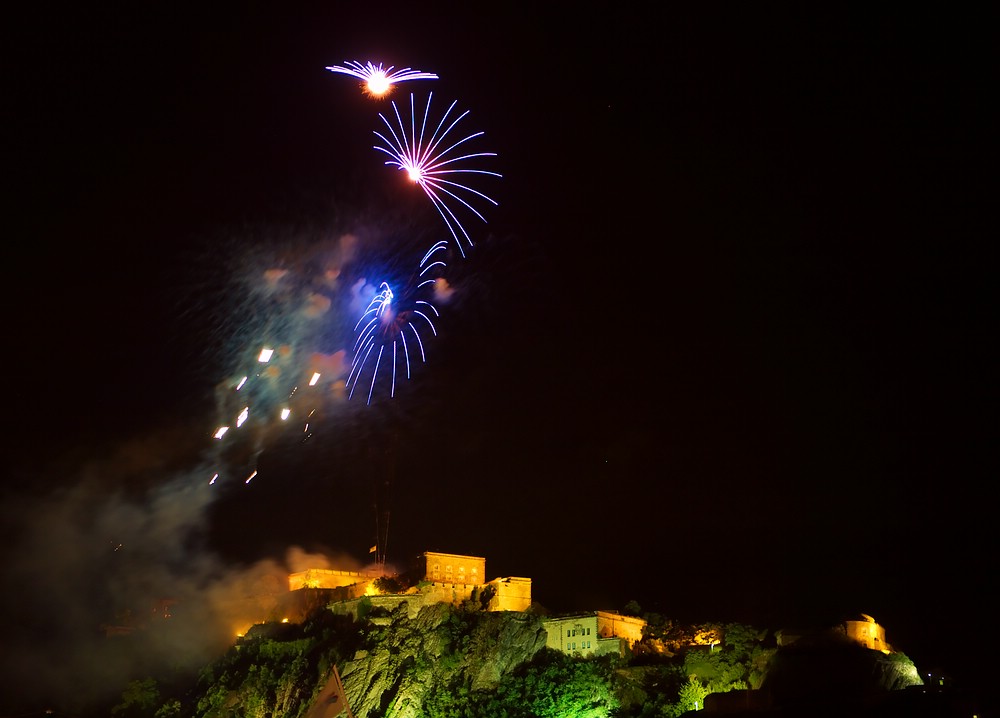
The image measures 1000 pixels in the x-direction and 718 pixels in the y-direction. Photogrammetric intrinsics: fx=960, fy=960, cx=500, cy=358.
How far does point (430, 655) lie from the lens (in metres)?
44.3

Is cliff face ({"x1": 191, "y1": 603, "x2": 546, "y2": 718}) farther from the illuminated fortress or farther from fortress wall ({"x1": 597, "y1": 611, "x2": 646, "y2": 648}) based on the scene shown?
fortress wall ({"x1": 597, "y1": 611, "x2": 646, "y2": 648})

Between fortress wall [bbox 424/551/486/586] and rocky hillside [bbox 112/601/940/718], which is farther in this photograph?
fortress wall [bbox 424/551/486/586]

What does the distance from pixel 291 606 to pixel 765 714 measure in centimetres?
2765

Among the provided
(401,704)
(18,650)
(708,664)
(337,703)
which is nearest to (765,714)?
(708,664)

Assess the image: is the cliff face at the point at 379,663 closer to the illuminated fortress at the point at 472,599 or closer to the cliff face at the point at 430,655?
the cliff face at the point at 430,655

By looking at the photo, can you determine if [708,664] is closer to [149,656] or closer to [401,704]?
[401,704]

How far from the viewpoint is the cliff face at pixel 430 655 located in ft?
138

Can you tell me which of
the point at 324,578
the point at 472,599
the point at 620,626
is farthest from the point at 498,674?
the point at 324,578

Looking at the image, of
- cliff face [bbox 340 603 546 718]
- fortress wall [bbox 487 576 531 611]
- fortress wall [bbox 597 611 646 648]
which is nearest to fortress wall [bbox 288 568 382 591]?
fortress wall [bbox 487 576 531 611]

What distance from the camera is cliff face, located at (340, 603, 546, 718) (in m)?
42.2

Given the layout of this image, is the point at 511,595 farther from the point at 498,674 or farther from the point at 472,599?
the point at 498,674

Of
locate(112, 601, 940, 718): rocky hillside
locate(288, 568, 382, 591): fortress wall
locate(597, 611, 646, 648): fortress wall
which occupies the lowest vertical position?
locate(112, 601, 940, 718): rocky hillside

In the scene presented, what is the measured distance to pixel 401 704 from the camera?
4159cm

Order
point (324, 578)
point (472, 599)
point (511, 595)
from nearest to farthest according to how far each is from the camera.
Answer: point (472, 599), point (511, 595), point (324, 578)
